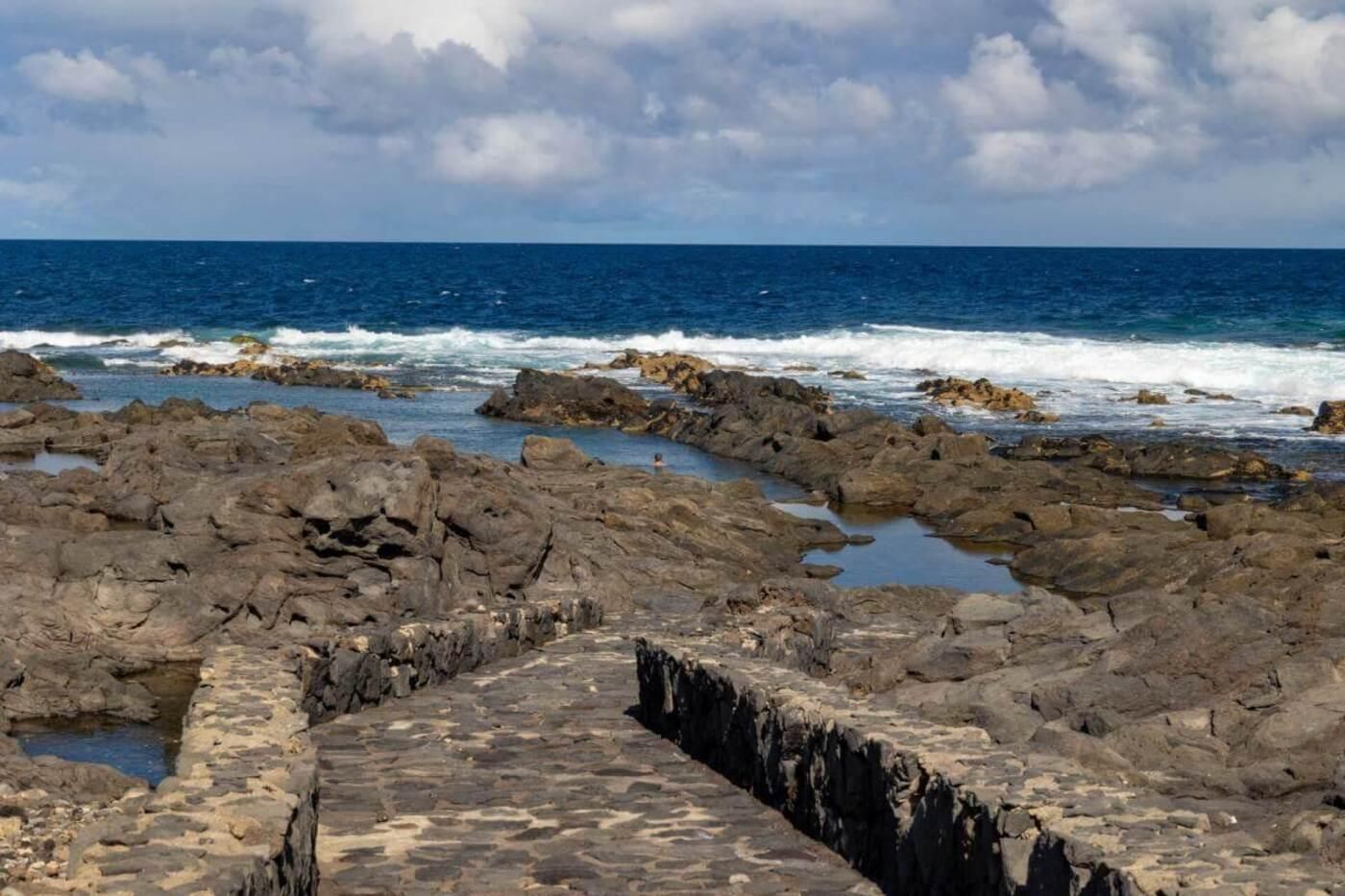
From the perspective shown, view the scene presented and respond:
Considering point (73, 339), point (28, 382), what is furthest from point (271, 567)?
point (73, 339)

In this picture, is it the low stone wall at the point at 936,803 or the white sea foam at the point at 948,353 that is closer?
the low stone wall at the point at 936,803

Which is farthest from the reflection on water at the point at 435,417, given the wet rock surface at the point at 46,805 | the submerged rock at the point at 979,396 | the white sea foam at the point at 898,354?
the wet rock surface at the point at 46,805

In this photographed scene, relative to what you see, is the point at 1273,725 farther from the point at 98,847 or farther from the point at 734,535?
the point at 734,535

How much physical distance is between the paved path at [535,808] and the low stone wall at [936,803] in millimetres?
308

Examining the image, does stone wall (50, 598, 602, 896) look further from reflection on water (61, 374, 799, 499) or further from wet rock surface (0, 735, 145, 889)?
reflection on water (61, 374, 799, 499)

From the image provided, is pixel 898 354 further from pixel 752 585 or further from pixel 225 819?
pixel 225 819

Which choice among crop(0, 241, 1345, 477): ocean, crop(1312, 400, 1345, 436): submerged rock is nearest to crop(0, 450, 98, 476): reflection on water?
crop(0, 241, 1345, 477): ocean

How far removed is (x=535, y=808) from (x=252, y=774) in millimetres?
2745

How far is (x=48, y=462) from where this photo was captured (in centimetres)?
3866

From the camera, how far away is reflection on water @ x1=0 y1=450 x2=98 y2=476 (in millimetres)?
37531

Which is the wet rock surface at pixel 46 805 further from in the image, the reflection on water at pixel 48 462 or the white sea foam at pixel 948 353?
the white sea foam at pixel 948 353

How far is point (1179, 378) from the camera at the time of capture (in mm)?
66000

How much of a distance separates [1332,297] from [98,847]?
374 ft

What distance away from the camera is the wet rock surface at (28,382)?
53688mm
